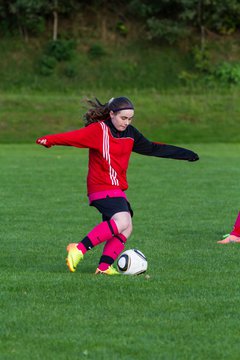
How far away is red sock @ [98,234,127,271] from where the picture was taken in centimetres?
973

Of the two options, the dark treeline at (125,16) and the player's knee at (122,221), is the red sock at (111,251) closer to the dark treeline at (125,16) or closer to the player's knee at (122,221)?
the player's knee at (122,221)

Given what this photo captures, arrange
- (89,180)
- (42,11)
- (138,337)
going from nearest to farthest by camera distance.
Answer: (138,337)
(89,180)
(42,11)

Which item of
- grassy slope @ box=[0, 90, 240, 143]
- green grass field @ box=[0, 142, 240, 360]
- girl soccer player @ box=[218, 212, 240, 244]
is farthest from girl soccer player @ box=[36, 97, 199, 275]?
grassy slope @ box=[0, 90, 240, 143]

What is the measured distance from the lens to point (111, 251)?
385 inches

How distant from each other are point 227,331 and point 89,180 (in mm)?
3178

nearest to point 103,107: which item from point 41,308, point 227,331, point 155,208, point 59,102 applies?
point 41,308

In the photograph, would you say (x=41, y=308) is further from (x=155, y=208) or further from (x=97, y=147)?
(x=155, y=208)

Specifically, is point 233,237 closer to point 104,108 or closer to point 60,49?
point 104,108

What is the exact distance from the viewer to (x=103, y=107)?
9.87 meters

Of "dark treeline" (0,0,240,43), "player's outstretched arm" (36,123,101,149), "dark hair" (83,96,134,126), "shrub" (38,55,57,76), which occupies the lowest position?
"shrub" (38,55,57,76)

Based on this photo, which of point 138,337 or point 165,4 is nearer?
point 138,337

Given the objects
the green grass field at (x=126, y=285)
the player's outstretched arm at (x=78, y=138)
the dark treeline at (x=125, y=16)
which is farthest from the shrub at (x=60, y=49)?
the player's outstretched arm at (x=78, y=138)

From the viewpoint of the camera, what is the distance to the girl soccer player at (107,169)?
377 inches

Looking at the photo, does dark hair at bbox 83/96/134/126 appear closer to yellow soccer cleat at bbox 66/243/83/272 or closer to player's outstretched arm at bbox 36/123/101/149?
player's outstretched arm at bbox 36/123/101/149
